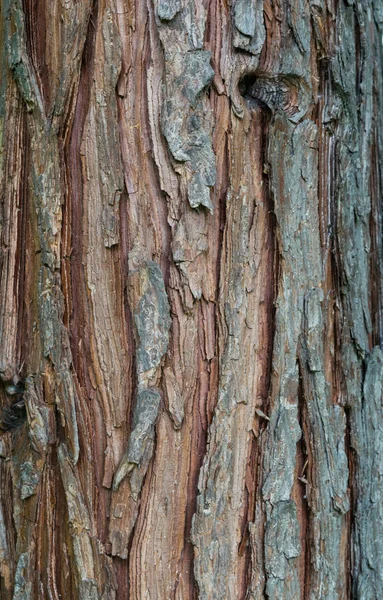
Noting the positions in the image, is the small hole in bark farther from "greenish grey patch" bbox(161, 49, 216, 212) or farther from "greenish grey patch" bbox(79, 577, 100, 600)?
"greenish grey patch" bbox(161, 49, 216, 212)

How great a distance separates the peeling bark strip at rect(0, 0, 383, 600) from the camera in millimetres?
1188

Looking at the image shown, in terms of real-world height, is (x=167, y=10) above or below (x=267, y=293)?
above

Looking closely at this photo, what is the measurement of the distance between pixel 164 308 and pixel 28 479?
1.38ft

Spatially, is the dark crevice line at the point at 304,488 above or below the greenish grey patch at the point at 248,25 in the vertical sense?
below

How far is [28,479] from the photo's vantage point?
126cm

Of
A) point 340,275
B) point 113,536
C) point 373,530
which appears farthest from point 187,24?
point 373,530

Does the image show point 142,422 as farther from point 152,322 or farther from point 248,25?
point 248,25

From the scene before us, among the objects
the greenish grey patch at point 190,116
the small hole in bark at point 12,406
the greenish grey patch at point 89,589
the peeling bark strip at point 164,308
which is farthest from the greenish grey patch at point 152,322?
the greenish grey patch at point 89,589

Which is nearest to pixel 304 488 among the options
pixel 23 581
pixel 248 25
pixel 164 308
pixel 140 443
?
pixel 140 443

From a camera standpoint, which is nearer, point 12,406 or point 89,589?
point 89,589

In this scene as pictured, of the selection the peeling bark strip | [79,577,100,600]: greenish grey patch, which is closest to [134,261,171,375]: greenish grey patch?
the peeling bark strip

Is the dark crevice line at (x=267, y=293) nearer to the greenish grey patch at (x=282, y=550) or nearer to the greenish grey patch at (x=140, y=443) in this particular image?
the greenish grey patch at (x=282, y=550)

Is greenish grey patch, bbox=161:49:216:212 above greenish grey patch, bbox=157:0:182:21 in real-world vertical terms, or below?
below

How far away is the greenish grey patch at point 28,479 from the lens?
1249mm
